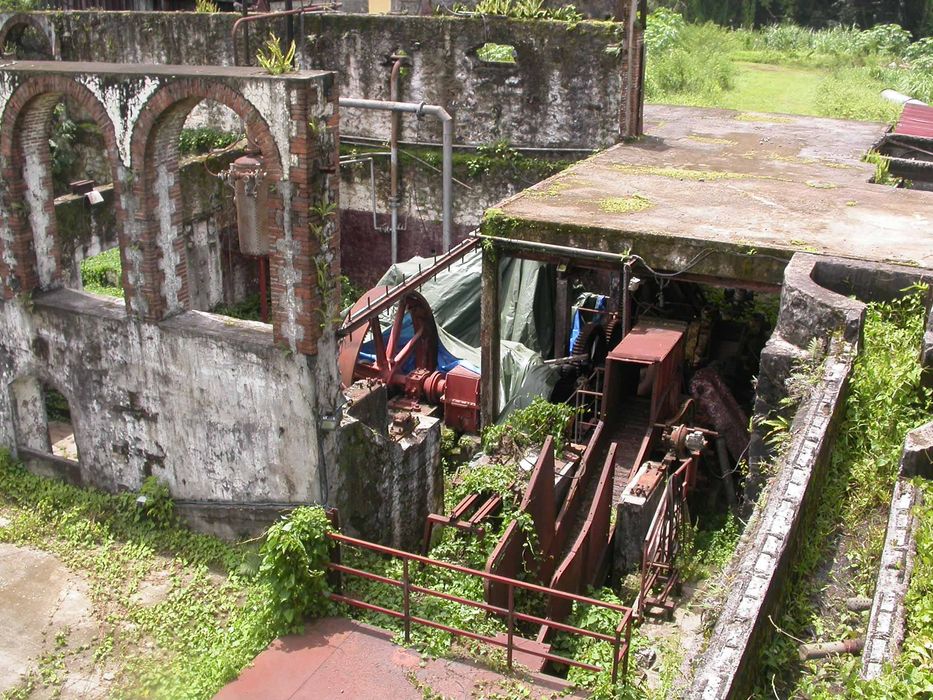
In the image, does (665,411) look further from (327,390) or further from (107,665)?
(107,665)

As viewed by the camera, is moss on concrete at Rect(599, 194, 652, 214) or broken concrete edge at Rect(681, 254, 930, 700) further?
moss on concrete at Rect(599, 194, 652, 214)

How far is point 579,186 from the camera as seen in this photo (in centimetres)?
1267

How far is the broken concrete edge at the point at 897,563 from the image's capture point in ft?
14.3

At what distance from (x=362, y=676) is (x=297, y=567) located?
3.53 feet

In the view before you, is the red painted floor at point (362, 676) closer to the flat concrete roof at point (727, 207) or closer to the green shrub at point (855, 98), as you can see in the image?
the flat concrete roof at point (727, 207)

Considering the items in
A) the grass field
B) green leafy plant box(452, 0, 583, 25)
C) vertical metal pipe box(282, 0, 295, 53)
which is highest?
green leafy plant box(452, 0, 583, 25)

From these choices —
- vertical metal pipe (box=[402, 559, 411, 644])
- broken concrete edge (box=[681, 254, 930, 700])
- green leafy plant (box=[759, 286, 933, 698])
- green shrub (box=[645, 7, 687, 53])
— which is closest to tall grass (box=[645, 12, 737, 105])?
green shrub (box=[645, 7, 687, 53])

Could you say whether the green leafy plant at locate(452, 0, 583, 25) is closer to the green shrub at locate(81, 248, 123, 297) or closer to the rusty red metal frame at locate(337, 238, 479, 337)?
the rusty red metal frame at locate(337, 238, 479, 337)

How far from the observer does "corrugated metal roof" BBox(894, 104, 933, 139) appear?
56.2ft

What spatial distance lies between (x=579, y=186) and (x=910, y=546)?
8333 mm

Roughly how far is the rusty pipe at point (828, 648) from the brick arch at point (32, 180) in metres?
6.89

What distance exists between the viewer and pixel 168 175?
9.09 m

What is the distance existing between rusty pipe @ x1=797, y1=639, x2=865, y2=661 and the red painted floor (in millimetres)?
2137

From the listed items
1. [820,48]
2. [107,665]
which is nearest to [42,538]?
[107,665]
